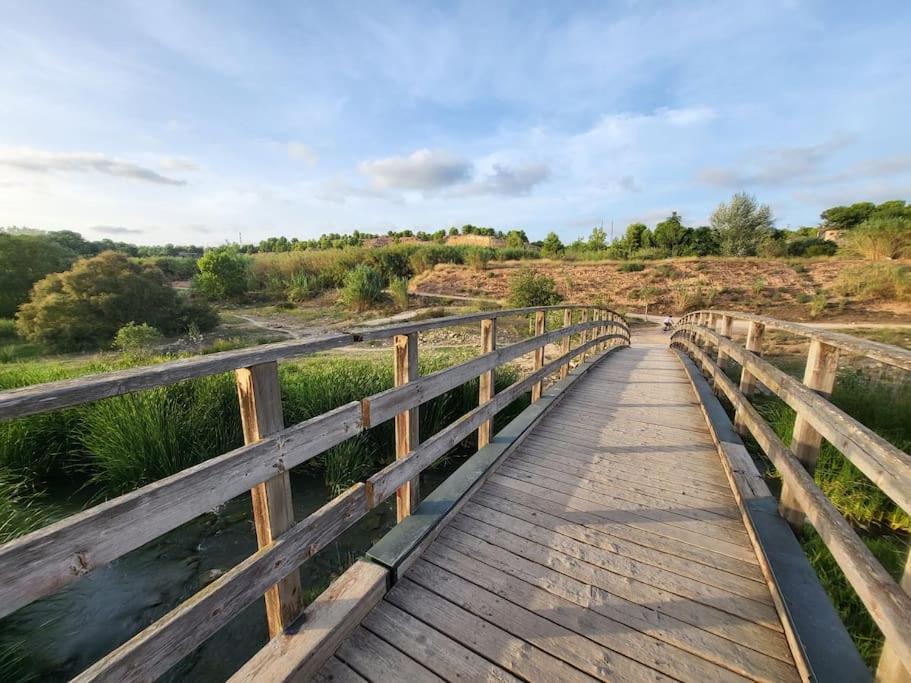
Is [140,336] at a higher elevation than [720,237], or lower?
lower

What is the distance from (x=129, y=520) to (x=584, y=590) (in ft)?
6.12

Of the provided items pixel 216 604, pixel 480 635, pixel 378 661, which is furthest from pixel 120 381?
pixel 480 635

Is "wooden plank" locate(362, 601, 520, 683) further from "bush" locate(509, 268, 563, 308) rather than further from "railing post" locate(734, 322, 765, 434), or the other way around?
"bush" locate(509, 268, 563, 308)

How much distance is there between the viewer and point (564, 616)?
70.7 inches

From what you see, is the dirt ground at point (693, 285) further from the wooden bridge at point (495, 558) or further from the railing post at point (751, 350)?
the wooden bridge at point (495, 558)

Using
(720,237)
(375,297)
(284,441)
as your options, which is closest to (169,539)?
(284,441)

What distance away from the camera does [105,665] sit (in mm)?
1035

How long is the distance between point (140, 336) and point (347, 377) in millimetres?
8107

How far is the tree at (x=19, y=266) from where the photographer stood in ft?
57.8

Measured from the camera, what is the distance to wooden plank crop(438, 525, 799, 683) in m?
1.57

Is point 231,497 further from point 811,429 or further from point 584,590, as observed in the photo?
point 811,429

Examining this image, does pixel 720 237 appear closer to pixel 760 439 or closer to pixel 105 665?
pixel 760 439

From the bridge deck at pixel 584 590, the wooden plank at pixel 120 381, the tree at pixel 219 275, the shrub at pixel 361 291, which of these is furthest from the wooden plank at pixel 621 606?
the tree at pixel 219 275

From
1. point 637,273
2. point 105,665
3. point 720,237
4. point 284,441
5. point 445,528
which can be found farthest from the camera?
point 720,237
